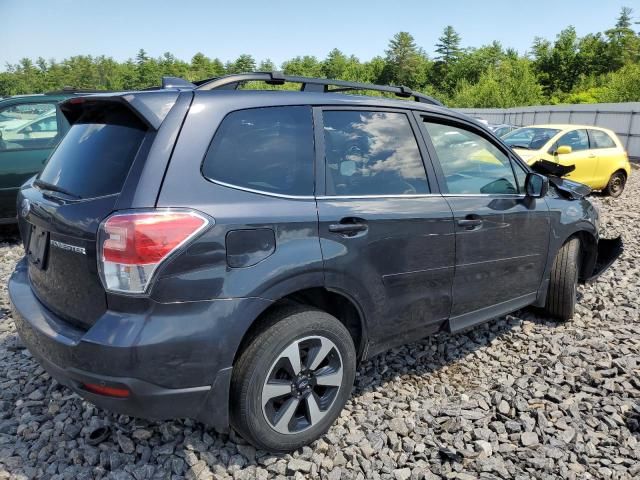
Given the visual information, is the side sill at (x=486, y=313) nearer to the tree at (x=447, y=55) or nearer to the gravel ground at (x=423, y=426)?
the gravel ground at (x=423, y=426)

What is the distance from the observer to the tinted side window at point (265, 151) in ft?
7.32

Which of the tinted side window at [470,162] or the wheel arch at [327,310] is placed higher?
the tinted side window at [470,162]

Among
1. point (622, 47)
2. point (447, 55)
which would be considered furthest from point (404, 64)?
point (622, 47)

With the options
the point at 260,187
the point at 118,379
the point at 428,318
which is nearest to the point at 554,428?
the point at 428,318

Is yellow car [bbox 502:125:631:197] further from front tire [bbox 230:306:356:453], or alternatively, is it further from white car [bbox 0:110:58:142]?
front tire [bbox 230:306:356:453]

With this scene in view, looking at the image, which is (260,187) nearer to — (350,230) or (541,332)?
(350,230)

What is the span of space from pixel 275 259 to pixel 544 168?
3.53 meters

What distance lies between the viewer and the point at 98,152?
7.71ft

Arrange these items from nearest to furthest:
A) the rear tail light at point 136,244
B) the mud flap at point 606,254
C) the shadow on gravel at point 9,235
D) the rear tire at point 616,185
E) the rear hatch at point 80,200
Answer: the rear tail light at point 136,244, the rear hatch at point 80,200, the mud flap at point 606,254, the shadow on gravel at point 9,235, the rear tire at point 616,185

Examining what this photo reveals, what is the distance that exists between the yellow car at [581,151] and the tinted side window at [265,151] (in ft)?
27.0

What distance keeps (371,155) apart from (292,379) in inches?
49.9

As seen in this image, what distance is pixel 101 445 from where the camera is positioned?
102 inches

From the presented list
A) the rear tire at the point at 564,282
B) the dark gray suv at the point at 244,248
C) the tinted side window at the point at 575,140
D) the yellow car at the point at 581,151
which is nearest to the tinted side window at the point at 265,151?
the dark gray suv at the point at 244,248

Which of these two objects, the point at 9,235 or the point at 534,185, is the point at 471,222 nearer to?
the point at 534,185
